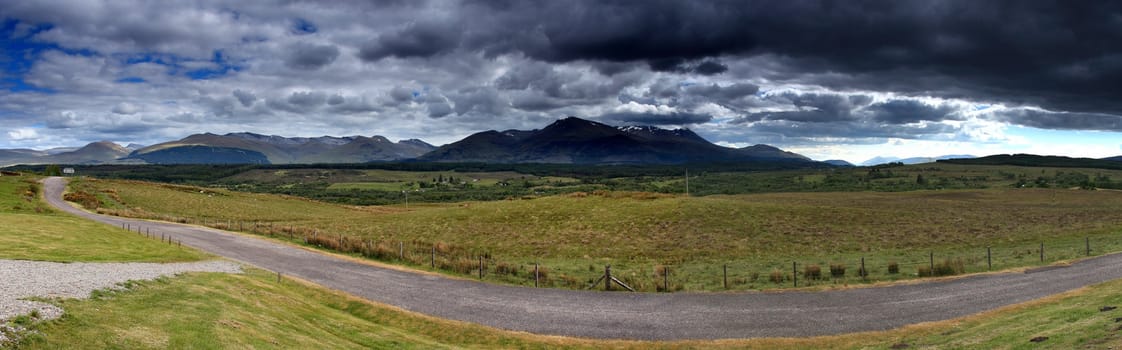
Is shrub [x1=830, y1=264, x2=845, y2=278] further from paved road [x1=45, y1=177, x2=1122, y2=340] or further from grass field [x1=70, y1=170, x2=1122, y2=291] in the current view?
paved road [x1=45, y1=177, x2=1122, y2=340]

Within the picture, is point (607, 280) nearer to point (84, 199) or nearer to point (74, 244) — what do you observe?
point (74, 244)

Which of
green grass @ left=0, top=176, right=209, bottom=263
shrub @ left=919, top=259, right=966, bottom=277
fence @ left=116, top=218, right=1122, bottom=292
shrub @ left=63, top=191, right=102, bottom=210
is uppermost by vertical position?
shrub @ left=63, top=191, right=102, bottom=210

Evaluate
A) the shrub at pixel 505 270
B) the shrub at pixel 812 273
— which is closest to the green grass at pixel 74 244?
the shrub at pixel 505 270

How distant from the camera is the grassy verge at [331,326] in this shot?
537 inches

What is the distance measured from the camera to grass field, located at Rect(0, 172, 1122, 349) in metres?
13.6

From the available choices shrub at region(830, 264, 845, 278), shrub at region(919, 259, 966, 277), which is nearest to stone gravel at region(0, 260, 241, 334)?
shrub at region(830, 264, 845, 278)

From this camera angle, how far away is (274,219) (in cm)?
8294

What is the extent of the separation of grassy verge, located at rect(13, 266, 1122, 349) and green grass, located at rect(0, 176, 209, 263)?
9.37 m

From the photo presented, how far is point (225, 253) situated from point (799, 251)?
44149 millimetres

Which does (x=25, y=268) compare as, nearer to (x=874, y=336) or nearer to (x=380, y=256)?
(x=380, y=256)

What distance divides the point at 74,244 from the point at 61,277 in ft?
57.8

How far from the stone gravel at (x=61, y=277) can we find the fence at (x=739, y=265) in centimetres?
1391

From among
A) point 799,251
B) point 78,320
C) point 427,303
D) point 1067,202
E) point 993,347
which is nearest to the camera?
point 78,320

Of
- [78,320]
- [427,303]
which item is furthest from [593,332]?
[78,320]
